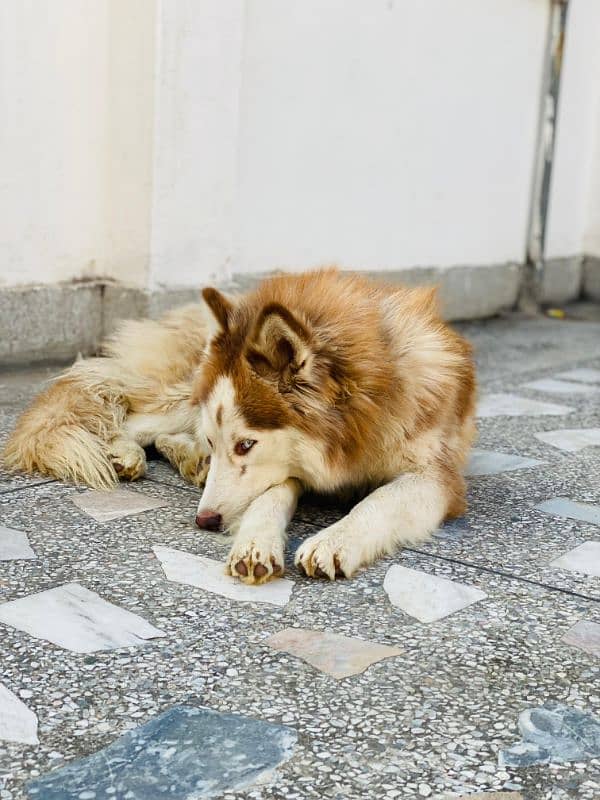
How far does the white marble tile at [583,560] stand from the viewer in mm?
3195

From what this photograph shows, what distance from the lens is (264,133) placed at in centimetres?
665

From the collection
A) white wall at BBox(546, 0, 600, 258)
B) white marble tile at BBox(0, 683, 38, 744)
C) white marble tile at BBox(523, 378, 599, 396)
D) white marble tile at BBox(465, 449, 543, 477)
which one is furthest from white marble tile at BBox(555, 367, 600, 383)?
white marble tile at BBox(0, 683, 38, 744)

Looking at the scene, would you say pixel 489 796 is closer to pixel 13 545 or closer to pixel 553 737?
pixel 553 737

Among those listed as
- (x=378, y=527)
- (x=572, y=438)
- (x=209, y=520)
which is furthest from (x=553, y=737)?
(x=572, y=438)

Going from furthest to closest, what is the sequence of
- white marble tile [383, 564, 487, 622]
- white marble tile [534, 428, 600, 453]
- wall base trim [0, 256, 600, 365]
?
wall base trim [0, 256, 600, 365], white marble tile [534, 428, 600, 453], white marble tile [383, 564, 487, 622]

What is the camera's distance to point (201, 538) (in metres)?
3.32

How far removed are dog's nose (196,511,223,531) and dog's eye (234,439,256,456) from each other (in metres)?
0.21

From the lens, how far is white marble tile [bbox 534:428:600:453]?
484cm

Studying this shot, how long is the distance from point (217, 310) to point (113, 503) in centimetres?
83

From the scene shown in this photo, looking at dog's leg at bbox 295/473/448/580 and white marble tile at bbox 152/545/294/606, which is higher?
dog's leg at bbox 295/473/448/580

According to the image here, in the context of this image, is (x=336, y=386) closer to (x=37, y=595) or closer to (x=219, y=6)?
(x=37, y=595)

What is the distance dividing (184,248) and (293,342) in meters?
3.12

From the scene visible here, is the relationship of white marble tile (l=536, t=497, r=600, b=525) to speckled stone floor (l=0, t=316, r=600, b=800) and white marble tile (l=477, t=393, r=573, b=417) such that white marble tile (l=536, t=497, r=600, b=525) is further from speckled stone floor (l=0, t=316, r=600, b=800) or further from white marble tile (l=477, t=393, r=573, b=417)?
white marble tile (l=477, t=393, r=573, b=417)

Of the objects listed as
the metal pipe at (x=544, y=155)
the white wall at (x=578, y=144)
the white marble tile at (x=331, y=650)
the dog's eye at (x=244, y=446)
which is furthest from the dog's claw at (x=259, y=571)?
the white wall at (x=578, y=144)
